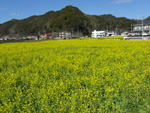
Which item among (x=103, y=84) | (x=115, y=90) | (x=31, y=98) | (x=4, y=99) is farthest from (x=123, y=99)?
(x=4, y=99)

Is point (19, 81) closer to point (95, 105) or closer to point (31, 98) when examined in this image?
point (31, 98)

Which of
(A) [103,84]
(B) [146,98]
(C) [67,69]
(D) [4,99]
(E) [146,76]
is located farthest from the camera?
(C) [67,69]

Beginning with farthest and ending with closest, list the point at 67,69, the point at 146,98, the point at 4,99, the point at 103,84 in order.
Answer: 1. the point at 67,69
2. the point at 103,84
3. the point at 4,99
4. the point at 146,98

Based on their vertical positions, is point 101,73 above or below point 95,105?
above

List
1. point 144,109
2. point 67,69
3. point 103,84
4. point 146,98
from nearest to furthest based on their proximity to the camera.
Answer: point 144,109 < point 146,98 < point 103,84 < point 67,69

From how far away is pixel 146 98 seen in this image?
487 cm

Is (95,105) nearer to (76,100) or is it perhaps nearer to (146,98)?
(76,100)

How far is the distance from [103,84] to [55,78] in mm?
2442

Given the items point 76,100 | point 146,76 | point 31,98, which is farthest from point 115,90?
point 31,98

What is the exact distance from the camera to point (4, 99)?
17.4 feet

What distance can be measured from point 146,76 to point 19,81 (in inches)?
240

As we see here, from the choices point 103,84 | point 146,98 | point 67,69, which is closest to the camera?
point 146,98

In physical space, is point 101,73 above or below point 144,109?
above

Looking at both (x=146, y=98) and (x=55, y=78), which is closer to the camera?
(x=146, y=98)
